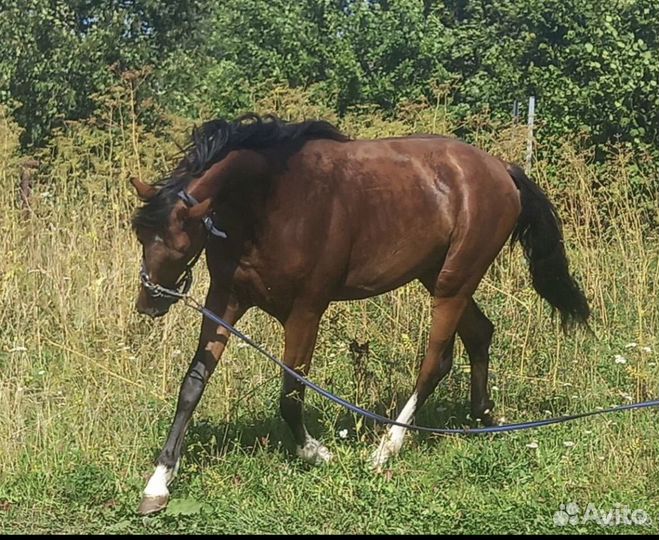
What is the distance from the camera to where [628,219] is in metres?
6.67

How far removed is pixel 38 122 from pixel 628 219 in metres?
9.24

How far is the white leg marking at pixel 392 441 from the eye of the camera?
15.2 ft

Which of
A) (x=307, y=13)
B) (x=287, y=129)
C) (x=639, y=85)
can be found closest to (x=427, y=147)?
(x=287, y=129)

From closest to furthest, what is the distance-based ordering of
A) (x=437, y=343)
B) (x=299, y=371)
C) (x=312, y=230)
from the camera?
(x=312, y=230), (x=299, y=371), (x=437, y=343)

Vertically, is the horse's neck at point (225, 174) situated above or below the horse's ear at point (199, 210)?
above

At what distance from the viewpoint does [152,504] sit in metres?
4.06

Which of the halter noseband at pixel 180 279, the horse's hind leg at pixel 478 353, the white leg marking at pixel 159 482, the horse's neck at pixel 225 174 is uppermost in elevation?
the horse's neck at pixel 225 174

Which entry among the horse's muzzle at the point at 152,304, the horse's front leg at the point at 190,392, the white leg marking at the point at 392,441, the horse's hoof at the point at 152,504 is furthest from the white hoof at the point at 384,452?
the horse's muzzle at the point at 152,304

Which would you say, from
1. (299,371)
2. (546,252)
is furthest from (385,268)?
(546,252)

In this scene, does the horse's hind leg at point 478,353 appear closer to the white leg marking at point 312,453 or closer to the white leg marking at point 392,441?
the white leg marking at point 392,441

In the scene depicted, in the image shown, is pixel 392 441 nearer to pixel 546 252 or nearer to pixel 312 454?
pixel 312 454

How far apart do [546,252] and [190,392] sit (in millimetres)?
2512

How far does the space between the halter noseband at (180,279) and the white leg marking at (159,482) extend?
0.82 m

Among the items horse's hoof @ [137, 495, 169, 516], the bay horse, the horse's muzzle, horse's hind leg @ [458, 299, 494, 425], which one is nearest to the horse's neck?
the bay horse
